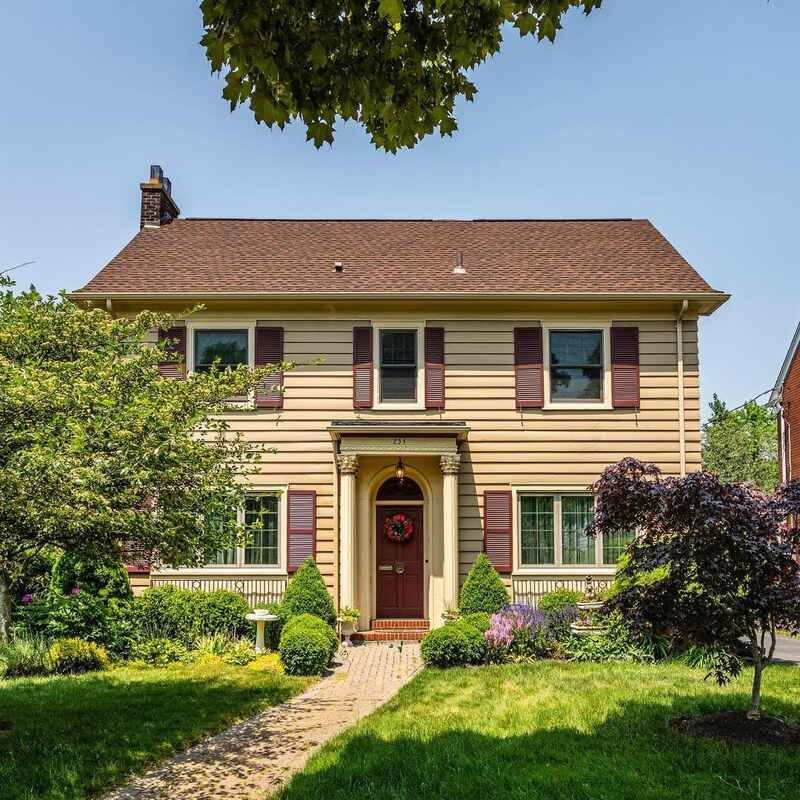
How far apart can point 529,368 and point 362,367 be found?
9.74ft

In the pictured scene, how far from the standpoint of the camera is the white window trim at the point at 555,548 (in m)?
14.7

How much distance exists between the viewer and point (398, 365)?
50.0 ft

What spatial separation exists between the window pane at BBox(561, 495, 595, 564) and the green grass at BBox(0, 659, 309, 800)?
576 centimetres

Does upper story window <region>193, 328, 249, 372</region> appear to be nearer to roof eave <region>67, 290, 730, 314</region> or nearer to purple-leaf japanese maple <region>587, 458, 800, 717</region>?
roof eave <region>67, 290, 730, 314</region>

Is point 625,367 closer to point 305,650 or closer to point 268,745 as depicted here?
point 305,650

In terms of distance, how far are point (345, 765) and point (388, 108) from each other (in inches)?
194

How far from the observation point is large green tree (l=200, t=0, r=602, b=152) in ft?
15.9

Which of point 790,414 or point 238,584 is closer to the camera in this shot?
point 238,584

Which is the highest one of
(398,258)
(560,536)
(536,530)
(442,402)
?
(398,258)

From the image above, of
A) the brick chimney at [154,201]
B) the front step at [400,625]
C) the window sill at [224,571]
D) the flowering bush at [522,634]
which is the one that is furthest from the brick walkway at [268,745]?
the brick chimney at [154,201]

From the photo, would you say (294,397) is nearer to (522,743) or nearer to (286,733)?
(286,733)

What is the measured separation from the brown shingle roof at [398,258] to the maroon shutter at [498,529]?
366 cm

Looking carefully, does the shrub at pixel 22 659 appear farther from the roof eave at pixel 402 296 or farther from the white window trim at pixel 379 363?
the white window trim at pixel 379 363

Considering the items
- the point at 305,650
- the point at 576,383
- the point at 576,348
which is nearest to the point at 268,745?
the point at 305,650
